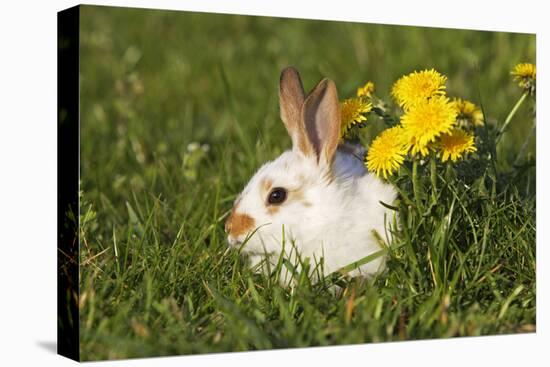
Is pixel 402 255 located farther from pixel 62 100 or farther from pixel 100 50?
pixel 100 50

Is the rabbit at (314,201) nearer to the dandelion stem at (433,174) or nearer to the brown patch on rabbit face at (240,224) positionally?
the brown patch on rabbit face at (240,224)

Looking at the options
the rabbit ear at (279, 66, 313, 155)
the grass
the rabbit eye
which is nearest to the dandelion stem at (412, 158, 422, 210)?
the grass

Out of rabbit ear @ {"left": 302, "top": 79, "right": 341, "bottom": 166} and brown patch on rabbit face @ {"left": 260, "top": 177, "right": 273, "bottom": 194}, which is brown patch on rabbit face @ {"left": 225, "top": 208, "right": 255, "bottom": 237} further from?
rabbit ear @ {"left": 302, "top": 79, "right": 341, "bottom": 166}

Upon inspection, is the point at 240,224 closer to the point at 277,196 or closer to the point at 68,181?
the point at 277,196

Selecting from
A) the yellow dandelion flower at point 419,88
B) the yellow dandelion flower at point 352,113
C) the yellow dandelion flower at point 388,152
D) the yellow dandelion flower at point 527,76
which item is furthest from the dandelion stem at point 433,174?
the yellow dandelion flower at point 527,76

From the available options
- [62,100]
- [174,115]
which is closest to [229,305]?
[62,100]
